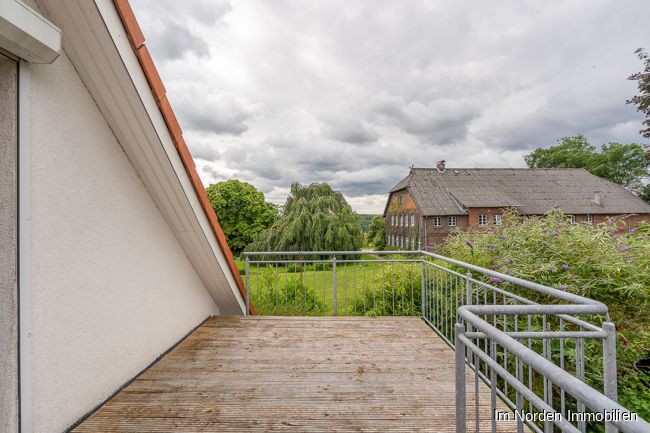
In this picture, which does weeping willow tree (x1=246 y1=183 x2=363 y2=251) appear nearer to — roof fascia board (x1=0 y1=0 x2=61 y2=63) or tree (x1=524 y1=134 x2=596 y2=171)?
roof fascia board (x1=0 y1=0 x2=61 y2=63)

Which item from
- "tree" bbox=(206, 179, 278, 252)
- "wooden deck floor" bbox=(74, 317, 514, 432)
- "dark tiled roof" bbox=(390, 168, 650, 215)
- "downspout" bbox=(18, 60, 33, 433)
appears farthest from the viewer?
"tree" bbox=(206, 179, 278, 252)

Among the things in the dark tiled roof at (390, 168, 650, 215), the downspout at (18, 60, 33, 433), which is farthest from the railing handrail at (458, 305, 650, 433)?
the dark tiled roof at (390, 168, 650, 215)

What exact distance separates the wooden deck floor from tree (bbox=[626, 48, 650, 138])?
19.5 meters

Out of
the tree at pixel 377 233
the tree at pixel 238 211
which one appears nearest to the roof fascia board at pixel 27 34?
the tree at pixel 238 211

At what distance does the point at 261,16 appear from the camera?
535 centimetres

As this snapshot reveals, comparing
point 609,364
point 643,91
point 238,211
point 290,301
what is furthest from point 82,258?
point 238,211

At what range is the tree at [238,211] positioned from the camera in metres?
26.3

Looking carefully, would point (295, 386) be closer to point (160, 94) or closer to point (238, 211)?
point (160, 94)

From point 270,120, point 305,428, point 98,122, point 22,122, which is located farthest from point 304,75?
point 305,428

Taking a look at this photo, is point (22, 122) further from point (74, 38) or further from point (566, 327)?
Result: point (566, 327)

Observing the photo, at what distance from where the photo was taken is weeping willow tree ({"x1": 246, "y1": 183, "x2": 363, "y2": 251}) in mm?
11172

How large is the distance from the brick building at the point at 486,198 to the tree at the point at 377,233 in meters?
2.61

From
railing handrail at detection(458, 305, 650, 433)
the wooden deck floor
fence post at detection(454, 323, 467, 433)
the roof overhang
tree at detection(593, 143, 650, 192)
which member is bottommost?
the wooden deck floor

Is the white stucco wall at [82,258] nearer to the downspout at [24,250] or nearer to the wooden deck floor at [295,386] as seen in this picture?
the downspout at [24,250]
